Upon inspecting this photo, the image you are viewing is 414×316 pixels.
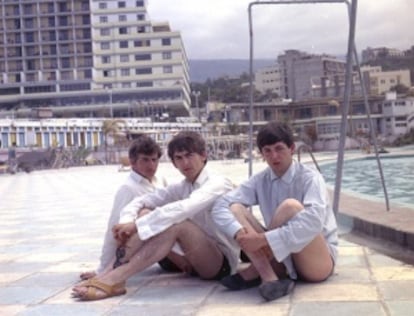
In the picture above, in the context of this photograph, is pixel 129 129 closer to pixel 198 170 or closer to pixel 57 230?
pixel 57 230

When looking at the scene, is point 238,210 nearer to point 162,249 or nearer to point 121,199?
point 162,249

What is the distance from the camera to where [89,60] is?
75.6m

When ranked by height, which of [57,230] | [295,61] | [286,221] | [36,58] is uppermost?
[36,58]

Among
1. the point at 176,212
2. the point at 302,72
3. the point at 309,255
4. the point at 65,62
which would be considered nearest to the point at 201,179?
the point at 176,212

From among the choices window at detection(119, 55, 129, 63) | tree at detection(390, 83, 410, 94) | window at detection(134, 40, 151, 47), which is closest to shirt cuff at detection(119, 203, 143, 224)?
tree at detection(390, 83, 410, 94)

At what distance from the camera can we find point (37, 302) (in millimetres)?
3561

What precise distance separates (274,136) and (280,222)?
454 millimetres

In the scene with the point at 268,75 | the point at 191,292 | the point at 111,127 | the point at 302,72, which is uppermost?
the point at 268,75

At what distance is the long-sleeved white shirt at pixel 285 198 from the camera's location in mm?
3172

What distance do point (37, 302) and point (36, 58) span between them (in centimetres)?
7695

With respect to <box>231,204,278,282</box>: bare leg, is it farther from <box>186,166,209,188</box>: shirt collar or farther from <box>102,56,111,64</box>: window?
<box>102,56,111,64</box>: window

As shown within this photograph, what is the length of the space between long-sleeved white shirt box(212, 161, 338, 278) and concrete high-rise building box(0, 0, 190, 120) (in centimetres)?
6763

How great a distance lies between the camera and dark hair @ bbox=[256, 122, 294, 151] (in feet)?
11.1

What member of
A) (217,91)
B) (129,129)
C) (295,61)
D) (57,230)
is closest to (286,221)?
(57,230)
